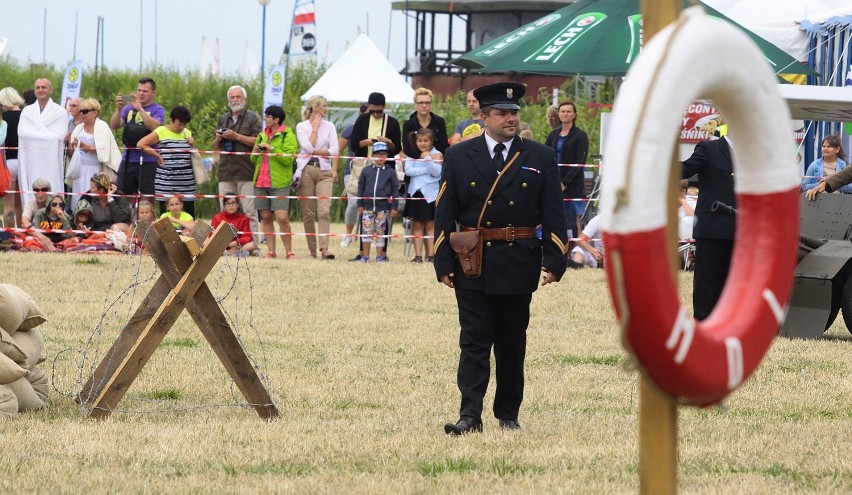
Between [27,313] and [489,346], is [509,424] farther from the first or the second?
[27,313]

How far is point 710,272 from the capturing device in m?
10.7

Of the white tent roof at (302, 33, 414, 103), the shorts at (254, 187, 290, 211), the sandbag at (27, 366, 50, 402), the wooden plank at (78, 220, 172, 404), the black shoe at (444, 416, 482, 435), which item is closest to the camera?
the black shoe at (444, 416, 482, 435)

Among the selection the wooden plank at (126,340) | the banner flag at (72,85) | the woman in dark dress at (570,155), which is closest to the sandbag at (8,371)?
the wooden plank at (126,340)

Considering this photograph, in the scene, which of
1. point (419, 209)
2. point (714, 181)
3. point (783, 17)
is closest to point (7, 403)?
point (714, 181)

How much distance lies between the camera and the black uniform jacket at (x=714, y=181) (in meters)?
10.6

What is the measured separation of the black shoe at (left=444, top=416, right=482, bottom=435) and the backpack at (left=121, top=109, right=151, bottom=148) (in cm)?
1181

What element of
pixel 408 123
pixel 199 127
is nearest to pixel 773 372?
pixel 408 123

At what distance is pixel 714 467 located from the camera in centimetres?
700

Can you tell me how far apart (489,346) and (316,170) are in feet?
37.0

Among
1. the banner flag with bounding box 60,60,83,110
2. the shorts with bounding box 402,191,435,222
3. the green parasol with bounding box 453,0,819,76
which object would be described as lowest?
the shorts with bounding box 402,191,435,222

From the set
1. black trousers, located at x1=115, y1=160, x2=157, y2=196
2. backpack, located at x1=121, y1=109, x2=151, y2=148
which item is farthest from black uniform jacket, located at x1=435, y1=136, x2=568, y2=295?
backpack, located at x1=121, y1=109, x2=151, y2=148

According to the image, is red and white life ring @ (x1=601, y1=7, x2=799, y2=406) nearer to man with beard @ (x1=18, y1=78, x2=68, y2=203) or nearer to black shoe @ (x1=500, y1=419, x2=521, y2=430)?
black shoe @ (x1=500, y1=419, x2=521, y2=430)

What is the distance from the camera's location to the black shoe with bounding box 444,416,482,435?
787cm

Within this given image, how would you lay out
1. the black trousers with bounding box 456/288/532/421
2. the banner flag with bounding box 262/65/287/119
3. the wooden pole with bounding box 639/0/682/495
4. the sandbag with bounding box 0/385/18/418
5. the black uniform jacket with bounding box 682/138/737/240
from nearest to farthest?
1. the wooden pole with bounding box 639/0/682/495
2. the black trousers with bounding box 456/288/532/421
3. the sandbag with bounding box 0/385/18/418
4. the black uniform jacket with bounding box 682/138/737/240
5. the banner flag with bounding box 262/65/287/119
